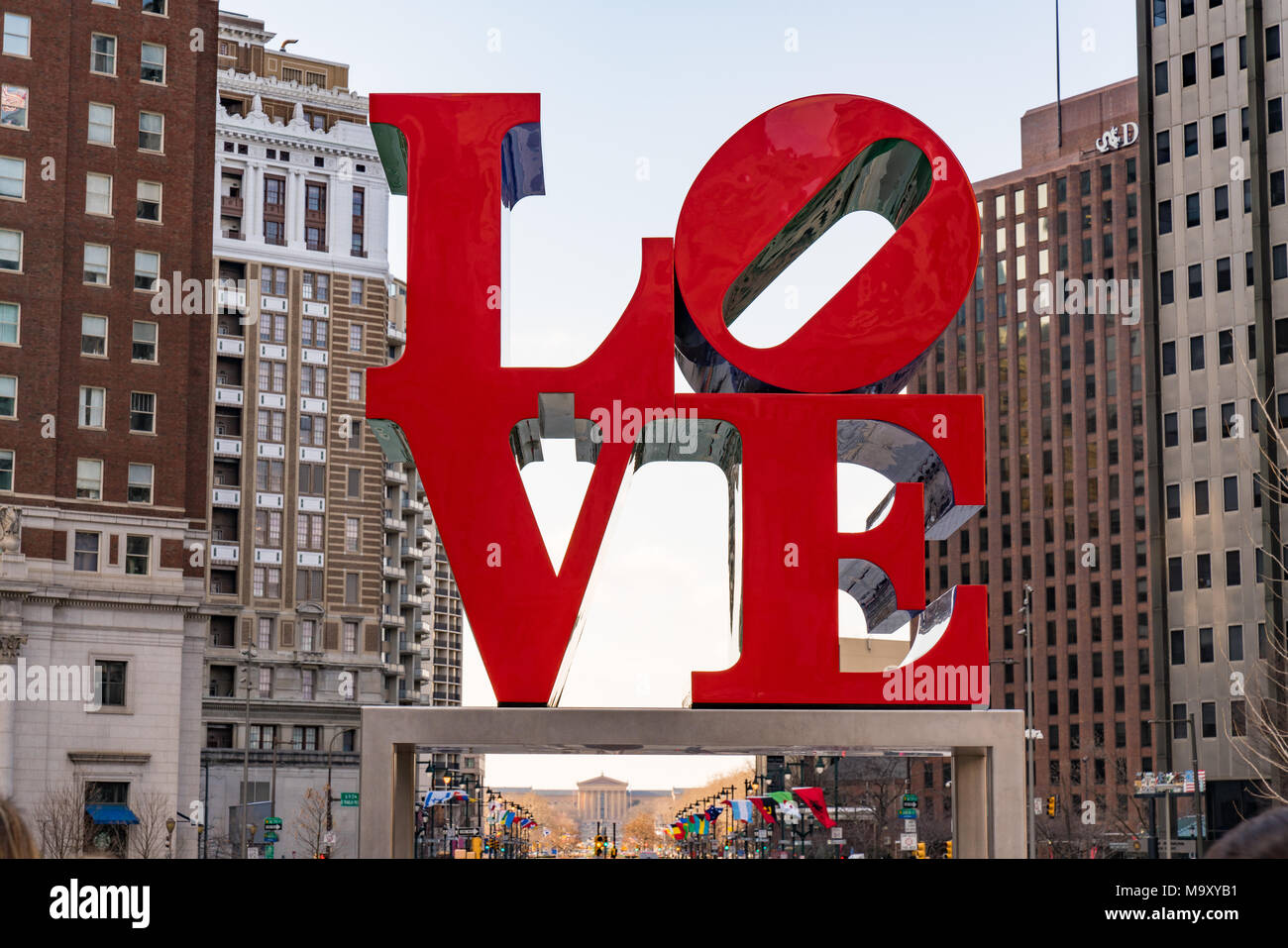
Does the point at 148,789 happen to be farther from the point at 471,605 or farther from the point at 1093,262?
the point at 1093,262

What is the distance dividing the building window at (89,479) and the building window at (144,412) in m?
3.09

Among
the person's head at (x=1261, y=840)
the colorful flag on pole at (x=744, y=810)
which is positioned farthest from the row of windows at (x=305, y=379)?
the person's head at (x=1261, y=840)

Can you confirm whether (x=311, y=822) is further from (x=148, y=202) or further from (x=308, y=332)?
(x=148, y=202)

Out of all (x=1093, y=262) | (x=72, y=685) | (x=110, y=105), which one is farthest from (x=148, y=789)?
(x=1093, y=262)

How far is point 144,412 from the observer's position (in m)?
86.6

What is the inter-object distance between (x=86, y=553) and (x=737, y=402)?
72.9m

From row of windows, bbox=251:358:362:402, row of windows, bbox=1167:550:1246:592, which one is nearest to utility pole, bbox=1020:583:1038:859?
row of windows, bbox=1167:550:1246:592

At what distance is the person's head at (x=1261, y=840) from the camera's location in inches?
139

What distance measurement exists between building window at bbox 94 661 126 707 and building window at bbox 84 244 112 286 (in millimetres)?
20913

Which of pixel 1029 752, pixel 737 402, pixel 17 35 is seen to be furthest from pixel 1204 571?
pixel 737 402

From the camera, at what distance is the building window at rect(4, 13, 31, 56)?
84062 mm

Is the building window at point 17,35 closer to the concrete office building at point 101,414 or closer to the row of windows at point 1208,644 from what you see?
the concrete office building at point 101,414
